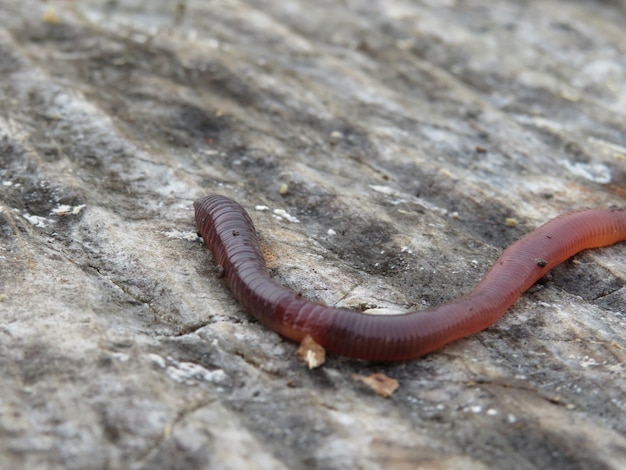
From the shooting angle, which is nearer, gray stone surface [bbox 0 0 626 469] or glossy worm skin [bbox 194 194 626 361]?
gray stone surface [bbox 0 0 626 469]

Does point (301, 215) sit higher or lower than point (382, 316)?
lower

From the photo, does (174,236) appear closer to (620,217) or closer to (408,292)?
(408,292)

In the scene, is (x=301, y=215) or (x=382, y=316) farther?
(x=301, y=215)

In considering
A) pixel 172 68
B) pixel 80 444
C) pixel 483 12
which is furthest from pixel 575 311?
pixel 483 12

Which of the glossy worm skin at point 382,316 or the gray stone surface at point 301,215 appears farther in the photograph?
the glossy worm skin at point 382,316
